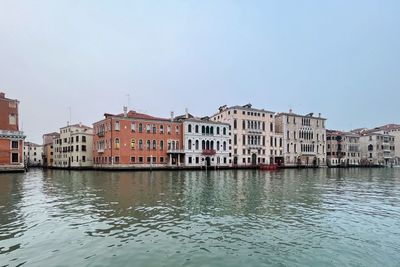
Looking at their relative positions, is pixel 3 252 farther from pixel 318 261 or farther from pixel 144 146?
pixel 144 146

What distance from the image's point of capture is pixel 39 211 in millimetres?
12922

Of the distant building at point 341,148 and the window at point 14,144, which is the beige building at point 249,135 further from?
the window at point 14,144

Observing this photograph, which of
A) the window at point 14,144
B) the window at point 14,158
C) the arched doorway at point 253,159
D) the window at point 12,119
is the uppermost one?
the window at point 12,119

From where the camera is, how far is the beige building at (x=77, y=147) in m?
62.8

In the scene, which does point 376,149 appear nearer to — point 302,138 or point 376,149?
point 376,149

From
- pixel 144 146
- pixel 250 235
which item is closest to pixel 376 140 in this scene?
pixel 144 146

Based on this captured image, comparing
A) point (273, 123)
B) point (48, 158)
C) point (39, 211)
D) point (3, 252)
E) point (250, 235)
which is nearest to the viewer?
point (3, 252)

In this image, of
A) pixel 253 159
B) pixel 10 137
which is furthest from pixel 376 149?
pixel 10 137

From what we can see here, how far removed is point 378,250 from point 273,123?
205 feet

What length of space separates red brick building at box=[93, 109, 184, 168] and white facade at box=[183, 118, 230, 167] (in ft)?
5.07

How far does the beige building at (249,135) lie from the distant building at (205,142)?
204 cm

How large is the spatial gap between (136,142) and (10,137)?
63.5 feet

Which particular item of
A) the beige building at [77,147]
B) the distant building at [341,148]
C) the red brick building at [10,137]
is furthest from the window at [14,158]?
the distant building at [341,148]

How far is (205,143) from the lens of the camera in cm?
5878
